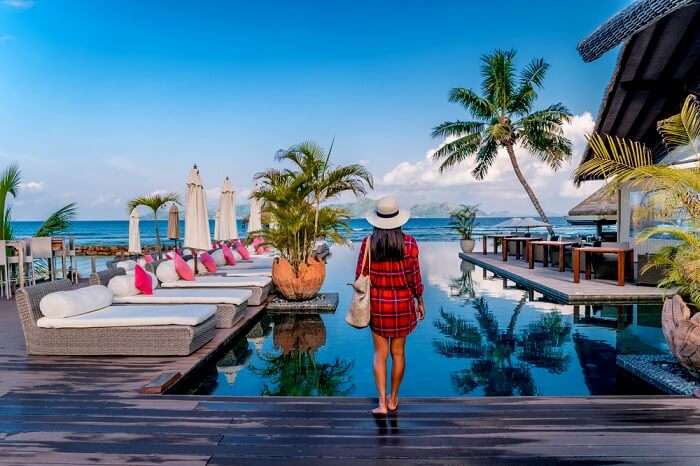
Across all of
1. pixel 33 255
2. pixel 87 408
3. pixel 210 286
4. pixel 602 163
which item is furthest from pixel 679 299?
pixel 33 255

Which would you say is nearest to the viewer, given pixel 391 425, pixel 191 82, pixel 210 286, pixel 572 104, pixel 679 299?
pixel 391 425

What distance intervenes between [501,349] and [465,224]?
14258 mm

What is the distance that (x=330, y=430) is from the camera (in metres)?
3.06

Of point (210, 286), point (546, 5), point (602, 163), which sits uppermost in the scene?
point (546, 5)

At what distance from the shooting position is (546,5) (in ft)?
65.4

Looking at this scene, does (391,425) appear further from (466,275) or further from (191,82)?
(191,82)

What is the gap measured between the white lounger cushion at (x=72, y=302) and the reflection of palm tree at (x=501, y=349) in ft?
12.2

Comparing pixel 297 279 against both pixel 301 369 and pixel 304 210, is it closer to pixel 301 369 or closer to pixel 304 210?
pixel 304 210

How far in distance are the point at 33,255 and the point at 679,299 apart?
35.1 ft

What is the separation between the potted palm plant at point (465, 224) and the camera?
19.3 meters

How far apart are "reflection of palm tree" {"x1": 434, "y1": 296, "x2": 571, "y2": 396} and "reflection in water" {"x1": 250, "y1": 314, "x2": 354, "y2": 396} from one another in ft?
3.49

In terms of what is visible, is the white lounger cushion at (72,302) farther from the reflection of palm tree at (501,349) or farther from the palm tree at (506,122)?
the palm tree at (506,122)

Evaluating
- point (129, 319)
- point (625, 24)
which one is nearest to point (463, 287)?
point (625, 24)

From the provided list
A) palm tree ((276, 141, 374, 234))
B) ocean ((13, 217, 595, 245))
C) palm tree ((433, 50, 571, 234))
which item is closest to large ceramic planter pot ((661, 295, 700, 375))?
palm tree ((276, 141, 374, 234))
